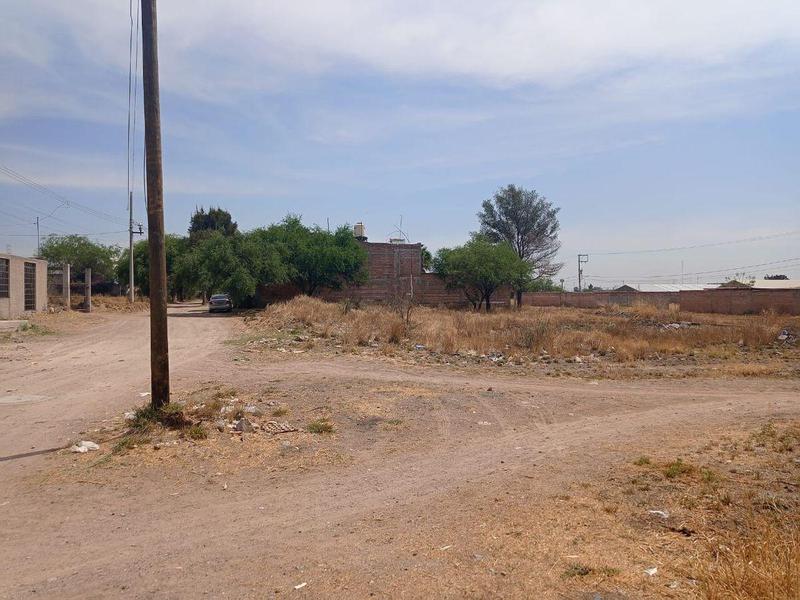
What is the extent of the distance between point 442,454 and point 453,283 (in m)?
45.8

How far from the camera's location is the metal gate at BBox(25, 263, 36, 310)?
38.6 m

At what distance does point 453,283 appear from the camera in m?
54.3

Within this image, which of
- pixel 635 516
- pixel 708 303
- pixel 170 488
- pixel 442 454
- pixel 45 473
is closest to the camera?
pixel 635 516

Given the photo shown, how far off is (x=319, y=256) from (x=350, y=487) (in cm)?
4157

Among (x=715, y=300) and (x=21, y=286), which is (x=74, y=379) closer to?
(x=21, y=286)

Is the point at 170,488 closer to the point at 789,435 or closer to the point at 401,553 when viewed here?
the point at 401,553

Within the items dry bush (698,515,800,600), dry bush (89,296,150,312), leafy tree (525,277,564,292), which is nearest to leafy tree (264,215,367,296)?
dry bush (89,296,150,312)

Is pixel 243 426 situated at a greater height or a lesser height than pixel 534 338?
lesser

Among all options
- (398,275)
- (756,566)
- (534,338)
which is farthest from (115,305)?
(756,566)

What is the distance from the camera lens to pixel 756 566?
15.1ft

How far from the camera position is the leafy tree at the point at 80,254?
7500 cm

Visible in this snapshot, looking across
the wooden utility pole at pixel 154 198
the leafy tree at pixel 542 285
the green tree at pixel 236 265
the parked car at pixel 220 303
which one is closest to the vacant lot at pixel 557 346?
the wooden utility pole at pixel 154 198

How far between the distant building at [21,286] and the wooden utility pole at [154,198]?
29585mm

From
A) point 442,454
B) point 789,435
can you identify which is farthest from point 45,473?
point 789,435
